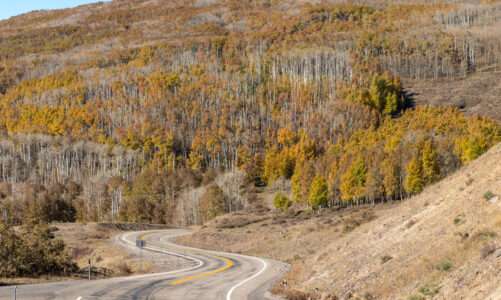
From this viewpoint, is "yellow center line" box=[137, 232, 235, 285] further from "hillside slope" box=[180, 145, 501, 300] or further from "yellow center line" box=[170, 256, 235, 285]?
"hillside slope" box=[180, 145, 501, 300]

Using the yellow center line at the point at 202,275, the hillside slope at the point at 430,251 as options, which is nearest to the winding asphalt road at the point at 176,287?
the yellow center line at the point at 202,275

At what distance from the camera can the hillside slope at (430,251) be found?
54.4ft

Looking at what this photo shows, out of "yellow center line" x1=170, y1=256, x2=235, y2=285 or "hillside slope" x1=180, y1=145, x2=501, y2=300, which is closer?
"hillside slope" x1=180, y1=145, x2=501, y2=300

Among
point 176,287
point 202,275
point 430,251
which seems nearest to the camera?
point 430,251

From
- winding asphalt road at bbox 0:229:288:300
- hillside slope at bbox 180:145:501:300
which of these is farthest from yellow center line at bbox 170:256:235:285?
hillside slope at bbox 180:145:501:300

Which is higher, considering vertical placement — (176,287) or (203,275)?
(176,287)

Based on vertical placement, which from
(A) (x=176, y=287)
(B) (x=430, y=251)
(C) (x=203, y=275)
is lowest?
(C) (x=203, y=275)

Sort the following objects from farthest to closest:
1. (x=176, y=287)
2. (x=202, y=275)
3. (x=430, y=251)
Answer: (x=202, y=275), (x=176, y=287), (x=430, y=251)

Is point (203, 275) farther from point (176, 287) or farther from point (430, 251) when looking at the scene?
point (430, 251)

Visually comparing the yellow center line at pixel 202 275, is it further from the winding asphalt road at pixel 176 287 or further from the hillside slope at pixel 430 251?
the hillside slope at pixel 430 251

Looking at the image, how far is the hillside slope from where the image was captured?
653 inches

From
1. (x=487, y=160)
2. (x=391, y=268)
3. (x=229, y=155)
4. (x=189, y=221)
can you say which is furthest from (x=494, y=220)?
(x=229, y=155)

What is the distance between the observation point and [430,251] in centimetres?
2005

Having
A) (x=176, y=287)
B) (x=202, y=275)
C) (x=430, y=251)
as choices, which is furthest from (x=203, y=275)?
(x=430, y=251)
